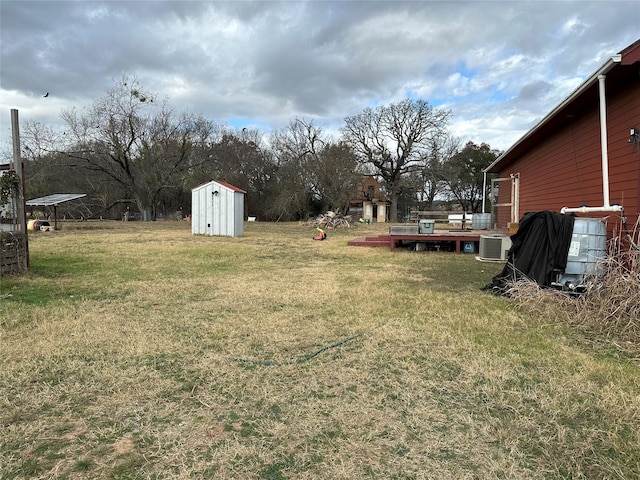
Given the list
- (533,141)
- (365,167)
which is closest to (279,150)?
(365,167)

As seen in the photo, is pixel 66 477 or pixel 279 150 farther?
pixel 279 150

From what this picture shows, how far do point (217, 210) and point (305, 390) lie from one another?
43.3 ft

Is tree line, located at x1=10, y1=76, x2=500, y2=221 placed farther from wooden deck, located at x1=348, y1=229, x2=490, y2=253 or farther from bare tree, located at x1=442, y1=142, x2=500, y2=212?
wooden deck, located at x1=348, y1=229, x2=490, y2=253

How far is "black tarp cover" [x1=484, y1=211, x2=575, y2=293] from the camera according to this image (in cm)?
467

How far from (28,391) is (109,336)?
0.99 metres

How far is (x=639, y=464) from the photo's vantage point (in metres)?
1.70

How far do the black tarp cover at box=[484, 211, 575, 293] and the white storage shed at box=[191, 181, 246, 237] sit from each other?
36.5 ft

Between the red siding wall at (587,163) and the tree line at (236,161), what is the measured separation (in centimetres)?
1533

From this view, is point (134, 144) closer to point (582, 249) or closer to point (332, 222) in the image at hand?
point (332, 222)

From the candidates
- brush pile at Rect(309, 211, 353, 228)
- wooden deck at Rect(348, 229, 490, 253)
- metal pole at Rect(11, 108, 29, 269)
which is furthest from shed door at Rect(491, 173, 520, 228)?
metal pole at Rect(11, 108, 29, 269)

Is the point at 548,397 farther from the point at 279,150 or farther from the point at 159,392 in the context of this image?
the point at 279,150

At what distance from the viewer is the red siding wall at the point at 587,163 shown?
17.4 feet

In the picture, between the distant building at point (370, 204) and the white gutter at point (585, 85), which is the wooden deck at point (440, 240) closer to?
the white gutter at point (585, 85)

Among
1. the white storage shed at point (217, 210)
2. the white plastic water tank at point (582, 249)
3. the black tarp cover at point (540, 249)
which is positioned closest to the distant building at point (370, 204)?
the white storage shed at point (217, 210)
